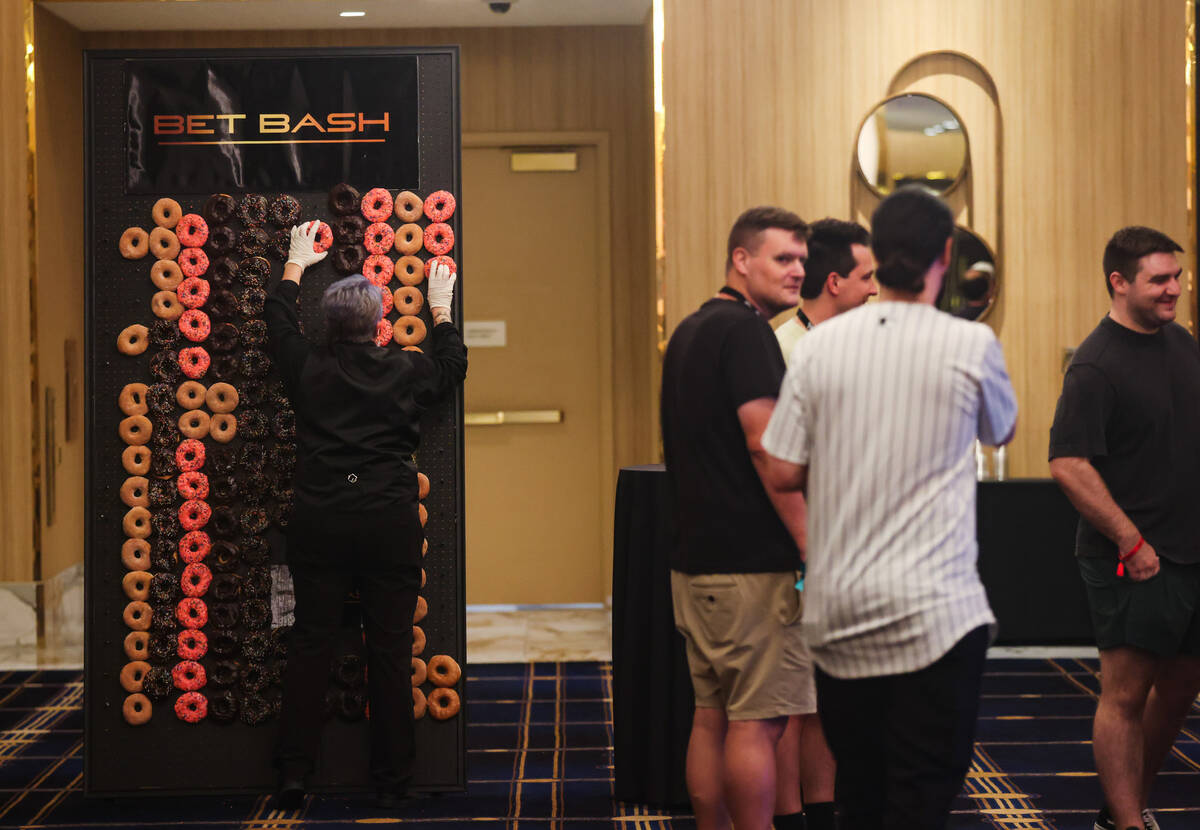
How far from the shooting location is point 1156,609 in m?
2.72

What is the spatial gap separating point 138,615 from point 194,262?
1.03 m

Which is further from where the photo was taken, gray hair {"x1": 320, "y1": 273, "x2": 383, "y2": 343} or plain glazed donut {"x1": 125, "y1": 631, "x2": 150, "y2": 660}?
plain glazed donut {"x1": 125, "y1": 631, "x2": 150, "y2": 660}

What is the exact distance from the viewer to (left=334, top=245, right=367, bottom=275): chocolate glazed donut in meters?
3.36

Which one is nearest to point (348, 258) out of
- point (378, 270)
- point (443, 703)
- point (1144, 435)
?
point (378, 270)

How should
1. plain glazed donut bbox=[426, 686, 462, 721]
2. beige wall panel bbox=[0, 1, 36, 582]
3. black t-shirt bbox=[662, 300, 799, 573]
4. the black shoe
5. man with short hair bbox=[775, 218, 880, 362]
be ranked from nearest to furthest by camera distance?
black t-shirt bbox=[662, 300, 799, 573] < man with short hair bbox=[775, 218, 880, 362] < the black shoe < plain glazed donut bbox=[426, 686, 462, 721] < beige wall panel bbox=[0, 1, 36, 582]

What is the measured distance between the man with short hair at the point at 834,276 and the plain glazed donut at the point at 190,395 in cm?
164

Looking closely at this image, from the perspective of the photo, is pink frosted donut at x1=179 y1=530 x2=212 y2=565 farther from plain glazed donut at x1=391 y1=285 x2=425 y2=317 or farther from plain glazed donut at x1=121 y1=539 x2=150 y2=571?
plain glazed donut at x1=391 y1=285 x2=425 y2=317

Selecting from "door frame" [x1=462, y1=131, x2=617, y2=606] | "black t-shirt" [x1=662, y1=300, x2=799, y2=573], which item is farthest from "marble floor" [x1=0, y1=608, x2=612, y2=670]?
"black t-shirt" [x1=662, y1=300, x2=799, y2=573]

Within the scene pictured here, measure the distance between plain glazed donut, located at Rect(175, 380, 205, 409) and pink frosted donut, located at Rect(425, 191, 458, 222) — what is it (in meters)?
0.82

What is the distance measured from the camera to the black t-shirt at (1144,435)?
8.95ft

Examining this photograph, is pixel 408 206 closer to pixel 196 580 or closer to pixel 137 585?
pixel 196 580

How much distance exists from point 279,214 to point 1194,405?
8.04 ft

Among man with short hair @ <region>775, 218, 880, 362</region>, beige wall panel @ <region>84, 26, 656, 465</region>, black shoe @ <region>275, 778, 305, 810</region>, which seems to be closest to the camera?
man with short hair @ <region>775, 218, 880, 362</region>

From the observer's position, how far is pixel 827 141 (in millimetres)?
5039
